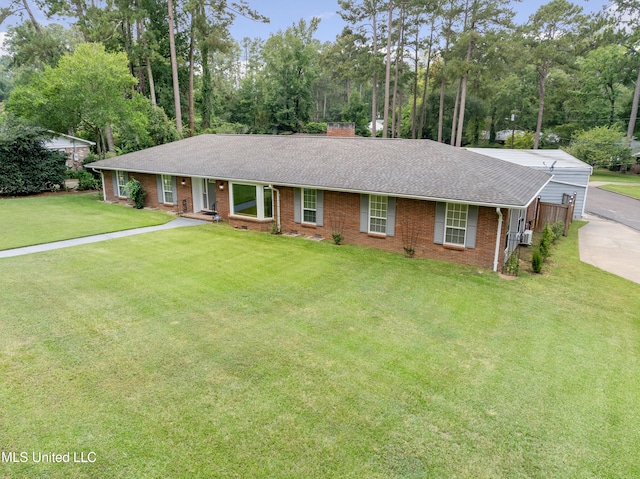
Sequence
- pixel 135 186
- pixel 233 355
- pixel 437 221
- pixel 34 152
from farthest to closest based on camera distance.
Answer: pixel 34 152
pixel 135 186
pixel 437 221
pixel 233 355

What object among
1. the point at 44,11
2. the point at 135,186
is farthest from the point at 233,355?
the point at 44,11

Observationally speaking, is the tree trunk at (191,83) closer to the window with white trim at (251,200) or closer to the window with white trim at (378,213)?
the window with white trim at (251,200)

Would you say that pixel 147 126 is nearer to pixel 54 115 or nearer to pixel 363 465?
pixel 54 115

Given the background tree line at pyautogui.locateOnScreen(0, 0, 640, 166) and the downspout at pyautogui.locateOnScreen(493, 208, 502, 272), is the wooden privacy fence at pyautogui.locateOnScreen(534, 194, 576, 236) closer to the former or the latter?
the downspout at pyautogui.locateOnScreen(493, 208, 502, 272)

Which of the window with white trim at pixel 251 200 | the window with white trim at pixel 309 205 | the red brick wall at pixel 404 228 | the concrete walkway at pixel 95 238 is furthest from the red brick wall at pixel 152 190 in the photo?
the window with white trim at pixel 309 205

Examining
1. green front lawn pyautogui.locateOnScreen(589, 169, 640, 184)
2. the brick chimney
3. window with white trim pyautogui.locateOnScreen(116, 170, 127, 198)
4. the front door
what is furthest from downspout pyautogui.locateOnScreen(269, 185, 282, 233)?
green front lawn pyautogui.locateOnScreen(589, 169, 640, 184)

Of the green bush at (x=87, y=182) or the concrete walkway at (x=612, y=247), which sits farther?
the green bush at (x=87, y=182)

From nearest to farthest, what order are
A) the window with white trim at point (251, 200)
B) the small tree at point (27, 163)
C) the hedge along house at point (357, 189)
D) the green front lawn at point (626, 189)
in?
the hedge along house at point (357, 189) < the window with white trim at point (251, 200) < the small tree at point (27, 163) < the green front lawn at point (626, 189)
